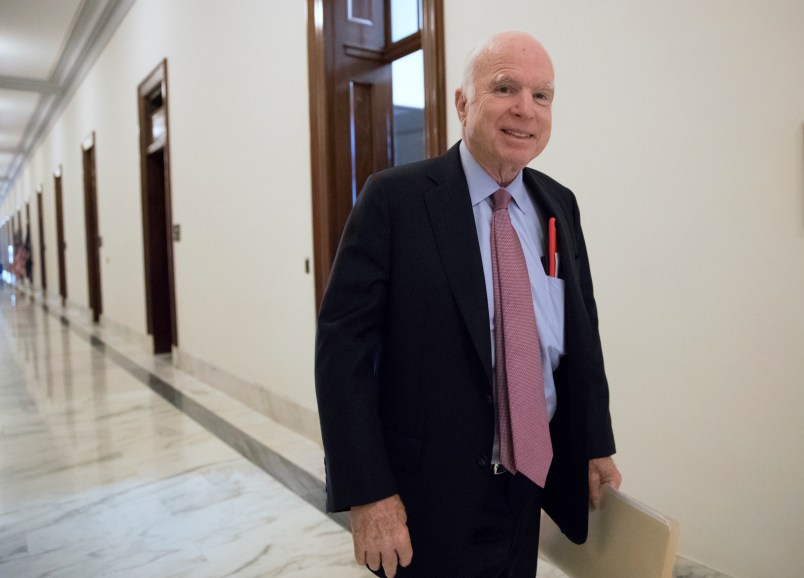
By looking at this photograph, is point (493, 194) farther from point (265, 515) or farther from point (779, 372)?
point (265, 515)

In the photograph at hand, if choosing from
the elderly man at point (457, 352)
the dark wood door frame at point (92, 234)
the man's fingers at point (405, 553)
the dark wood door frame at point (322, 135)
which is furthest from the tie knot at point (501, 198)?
the dark wood door frame at point (92, 234)

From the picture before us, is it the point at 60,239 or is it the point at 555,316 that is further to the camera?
the point at 60,239

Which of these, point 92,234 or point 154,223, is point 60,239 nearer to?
point 92,234

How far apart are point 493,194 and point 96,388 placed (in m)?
5.08

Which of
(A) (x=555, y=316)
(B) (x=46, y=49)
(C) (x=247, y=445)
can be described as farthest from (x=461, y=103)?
(B) (x=46, y=49)

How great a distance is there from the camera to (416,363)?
3.98 feet

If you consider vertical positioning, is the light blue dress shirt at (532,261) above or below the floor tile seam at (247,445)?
above

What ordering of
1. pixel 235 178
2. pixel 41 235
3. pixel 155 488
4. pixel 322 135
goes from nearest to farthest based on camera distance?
1. pixel 155 488
2. pixel 322 135
3. pixel 235 178
4. pixel 41 235

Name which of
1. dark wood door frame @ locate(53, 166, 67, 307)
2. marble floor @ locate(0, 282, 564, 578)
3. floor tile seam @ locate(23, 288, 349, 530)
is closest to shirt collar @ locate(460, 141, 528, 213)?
marble floor @ locate(0, 282, 564, 578)

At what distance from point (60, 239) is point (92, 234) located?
142 inches

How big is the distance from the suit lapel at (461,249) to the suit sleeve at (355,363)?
99 mm

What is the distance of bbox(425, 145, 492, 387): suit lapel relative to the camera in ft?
3.83

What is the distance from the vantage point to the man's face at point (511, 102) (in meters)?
1.20

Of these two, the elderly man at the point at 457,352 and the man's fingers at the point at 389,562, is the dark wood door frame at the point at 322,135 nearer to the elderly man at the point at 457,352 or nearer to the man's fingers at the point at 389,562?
the elderly man at the point at 457,352
